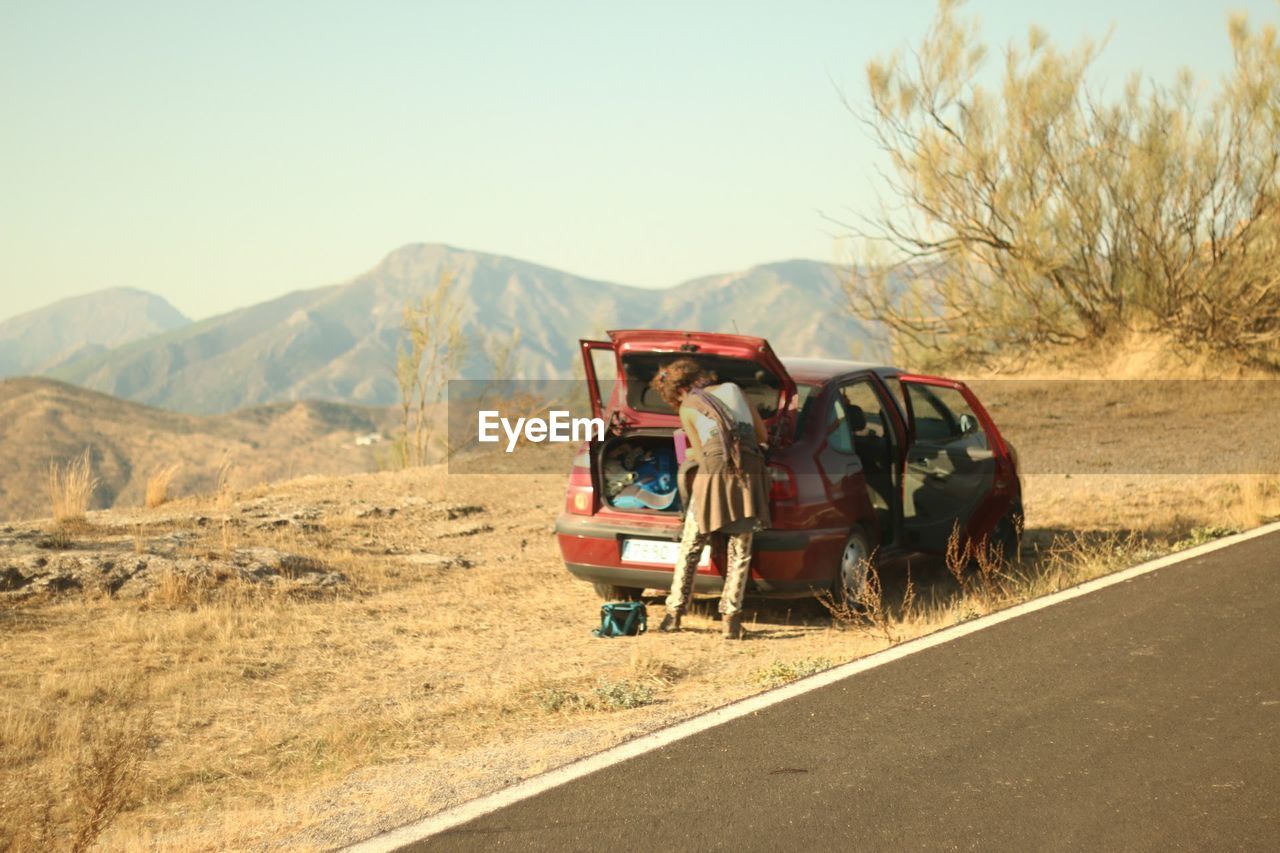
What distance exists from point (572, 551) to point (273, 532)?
174 inches

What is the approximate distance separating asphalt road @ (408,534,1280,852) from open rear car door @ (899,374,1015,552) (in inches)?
88.5

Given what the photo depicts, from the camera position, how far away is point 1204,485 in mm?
14508

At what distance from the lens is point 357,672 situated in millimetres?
7883

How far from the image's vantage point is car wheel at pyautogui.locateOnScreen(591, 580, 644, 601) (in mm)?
9492

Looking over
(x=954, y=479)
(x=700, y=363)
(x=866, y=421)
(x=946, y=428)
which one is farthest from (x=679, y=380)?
(x=946, y=428)

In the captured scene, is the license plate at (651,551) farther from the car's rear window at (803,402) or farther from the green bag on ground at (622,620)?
the car's rear window at (803,402)

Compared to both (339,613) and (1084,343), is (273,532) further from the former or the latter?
(1084,343)

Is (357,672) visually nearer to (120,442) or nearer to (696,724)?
(696,724)

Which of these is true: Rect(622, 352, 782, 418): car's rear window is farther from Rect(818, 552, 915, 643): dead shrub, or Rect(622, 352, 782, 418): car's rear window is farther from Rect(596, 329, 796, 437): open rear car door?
Rect(818, 552, 915, 643): dead shrub

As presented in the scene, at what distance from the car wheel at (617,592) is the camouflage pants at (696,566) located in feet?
3.27

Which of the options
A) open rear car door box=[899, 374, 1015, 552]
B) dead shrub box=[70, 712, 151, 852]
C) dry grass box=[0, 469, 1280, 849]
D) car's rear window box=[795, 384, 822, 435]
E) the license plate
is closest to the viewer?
dead shrub box=[70, 712, 151, 852]

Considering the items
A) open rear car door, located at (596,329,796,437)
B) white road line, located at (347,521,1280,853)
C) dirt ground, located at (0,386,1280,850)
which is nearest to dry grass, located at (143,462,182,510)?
dirt ground, located at (0,386,1280,850)

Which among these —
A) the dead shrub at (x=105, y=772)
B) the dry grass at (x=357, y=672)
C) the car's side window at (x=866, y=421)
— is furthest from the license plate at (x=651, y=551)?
the dead shrub at (x=105, y=772)

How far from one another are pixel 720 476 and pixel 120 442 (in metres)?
135
